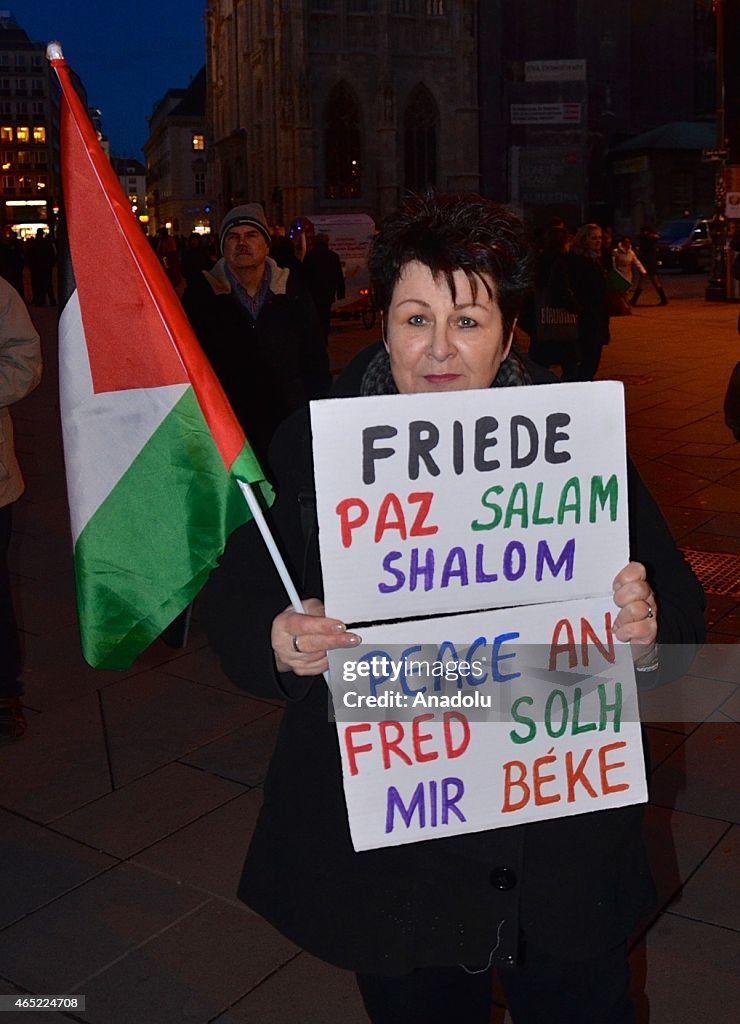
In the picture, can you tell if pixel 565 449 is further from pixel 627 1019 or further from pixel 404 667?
pixel 627 1019

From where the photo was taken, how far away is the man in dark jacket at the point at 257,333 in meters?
6.08

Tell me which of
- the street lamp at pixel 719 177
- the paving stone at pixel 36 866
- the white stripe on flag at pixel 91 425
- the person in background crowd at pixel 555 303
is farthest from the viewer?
the street lamp at pixel 719 177

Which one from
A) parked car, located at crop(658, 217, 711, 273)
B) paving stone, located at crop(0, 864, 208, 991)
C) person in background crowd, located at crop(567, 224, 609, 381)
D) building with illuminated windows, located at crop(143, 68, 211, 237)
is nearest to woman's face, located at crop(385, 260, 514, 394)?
paving stone, located at crop(0, 864, 208, 991)

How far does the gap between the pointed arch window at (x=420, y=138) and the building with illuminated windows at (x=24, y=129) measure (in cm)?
11204

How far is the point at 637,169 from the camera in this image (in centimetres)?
4706

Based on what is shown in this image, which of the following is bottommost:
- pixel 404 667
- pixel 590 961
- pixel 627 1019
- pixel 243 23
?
pixel 627 1019

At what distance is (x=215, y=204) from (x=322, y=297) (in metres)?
52.0

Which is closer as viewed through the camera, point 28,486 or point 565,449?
point 565,449

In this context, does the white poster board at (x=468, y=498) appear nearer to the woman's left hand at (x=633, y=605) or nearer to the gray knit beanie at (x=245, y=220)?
the woman's left hand at (x=633, y=605)

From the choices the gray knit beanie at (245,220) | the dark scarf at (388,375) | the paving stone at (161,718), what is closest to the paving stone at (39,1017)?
the paving stone at (161,718)

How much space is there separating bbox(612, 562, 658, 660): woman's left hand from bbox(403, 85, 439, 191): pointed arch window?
4996 cm

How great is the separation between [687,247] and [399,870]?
116ft

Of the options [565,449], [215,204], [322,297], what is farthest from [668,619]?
[215,204]

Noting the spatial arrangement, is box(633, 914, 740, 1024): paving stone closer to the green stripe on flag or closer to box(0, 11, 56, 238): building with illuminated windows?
the green stripe on flag
